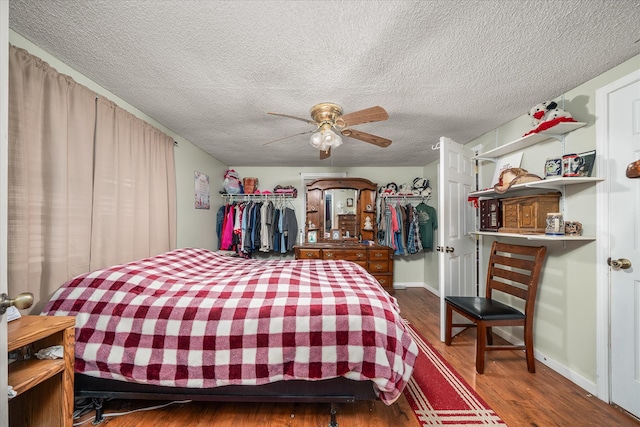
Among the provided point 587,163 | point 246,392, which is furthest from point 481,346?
point 246,392

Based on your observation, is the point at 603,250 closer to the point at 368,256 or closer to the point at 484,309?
the point at 484,309

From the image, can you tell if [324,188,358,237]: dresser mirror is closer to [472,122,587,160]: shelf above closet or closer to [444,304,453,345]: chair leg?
[444,304,453,345]: chair leg

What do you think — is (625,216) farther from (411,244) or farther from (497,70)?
(411,244)

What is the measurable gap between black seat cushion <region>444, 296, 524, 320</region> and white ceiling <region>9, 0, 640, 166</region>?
1.68m

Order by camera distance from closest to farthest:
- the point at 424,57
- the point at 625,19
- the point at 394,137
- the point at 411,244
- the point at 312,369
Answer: the point at 625,19 → the point at 312,369 → the point at 424,57 → the point at 394,137 → the point at 411,244

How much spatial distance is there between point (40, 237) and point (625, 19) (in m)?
3.26

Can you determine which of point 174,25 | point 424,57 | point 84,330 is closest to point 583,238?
point 424,57

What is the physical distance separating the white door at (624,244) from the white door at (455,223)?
1.03 m

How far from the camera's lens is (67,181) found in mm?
1517

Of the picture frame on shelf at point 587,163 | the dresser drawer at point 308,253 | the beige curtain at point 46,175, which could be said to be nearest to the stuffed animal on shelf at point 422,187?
the dresser drawer at point 308,253

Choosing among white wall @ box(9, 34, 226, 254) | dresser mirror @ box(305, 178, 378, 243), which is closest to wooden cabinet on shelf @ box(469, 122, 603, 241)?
dresser mirror @ box(305, 178, 378, 243)

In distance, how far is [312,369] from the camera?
1302 mm

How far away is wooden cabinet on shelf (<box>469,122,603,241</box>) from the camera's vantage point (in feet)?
Answer: 5.73

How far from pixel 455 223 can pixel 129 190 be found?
302 centimetres
